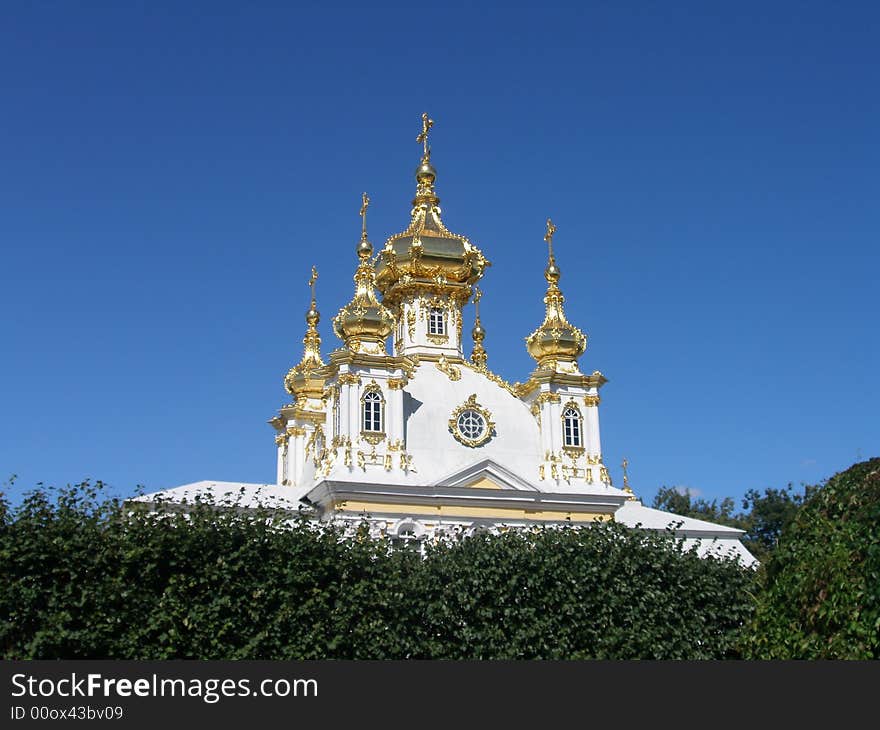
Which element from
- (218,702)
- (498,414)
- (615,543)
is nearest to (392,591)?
(615,543)

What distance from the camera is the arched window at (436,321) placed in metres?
45.6

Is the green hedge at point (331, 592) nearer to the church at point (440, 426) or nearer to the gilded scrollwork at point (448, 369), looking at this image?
the church at point (440, 426)

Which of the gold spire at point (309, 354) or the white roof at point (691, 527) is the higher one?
the gold spire at point (309, 354)

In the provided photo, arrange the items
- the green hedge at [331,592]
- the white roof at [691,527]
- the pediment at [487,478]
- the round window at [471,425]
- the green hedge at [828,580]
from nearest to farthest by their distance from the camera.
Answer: the green hedge at [828,580], the green hedge at [331,592], the pediment at [487,478], the round window at [471,425], the white roof at [691,527]

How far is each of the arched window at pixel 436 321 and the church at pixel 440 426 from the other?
0.17 ft

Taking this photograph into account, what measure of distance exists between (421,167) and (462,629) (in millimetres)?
29578

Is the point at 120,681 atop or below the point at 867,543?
below

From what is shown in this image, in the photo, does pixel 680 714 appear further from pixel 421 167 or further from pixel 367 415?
pixel 421 167

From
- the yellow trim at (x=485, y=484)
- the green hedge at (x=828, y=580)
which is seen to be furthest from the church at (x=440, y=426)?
the green hedge at (x=828, y=580)

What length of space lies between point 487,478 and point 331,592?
1780 centimetres

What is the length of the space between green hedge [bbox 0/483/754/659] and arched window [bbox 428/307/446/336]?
2122 centimetres

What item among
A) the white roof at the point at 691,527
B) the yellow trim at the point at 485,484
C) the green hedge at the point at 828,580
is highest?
the yellow trim at the point at 485,484

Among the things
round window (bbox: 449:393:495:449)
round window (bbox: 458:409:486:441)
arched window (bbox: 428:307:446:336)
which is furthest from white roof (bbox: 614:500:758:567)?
arched window (bbox: 428:307:446:336)

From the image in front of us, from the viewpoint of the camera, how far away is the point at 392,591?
22.7 m
